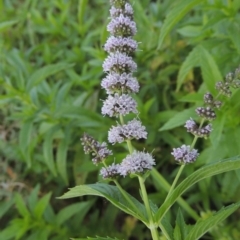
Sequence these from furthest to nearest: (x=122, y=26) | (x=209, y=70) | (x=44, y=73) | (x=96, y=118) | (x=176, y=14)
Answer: (x=96, y=118), (x=44, y=73), (x=209, y=70), (x=176, y=14), (x=122, y=26)

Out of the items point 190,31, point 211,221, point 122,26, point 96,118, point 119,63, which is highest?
point 190,31

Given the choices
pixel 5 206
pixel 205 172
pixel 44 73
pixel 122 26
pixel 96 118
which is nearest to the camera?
pixel 205 172

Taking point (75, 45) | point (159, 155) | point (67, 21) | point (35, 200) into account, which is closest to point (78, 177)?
point (35, 200)

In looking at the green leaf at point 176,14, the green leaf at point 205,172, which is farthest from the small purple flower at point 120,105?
the green leaf at point 176,14

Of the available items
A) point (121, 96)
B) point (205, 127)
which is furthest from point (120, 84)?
point (205, 127)

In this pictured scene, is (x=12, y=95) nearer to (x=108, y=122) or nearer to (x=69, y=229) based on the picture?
(x=108, y=122)

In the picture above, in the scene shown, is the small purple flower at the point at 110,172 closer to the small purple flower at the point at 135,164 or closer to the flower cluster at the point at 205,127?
the small purple flower at the point at 135,164

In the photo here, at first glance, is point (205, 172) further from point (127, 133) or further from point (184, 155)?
point (127, 133)
